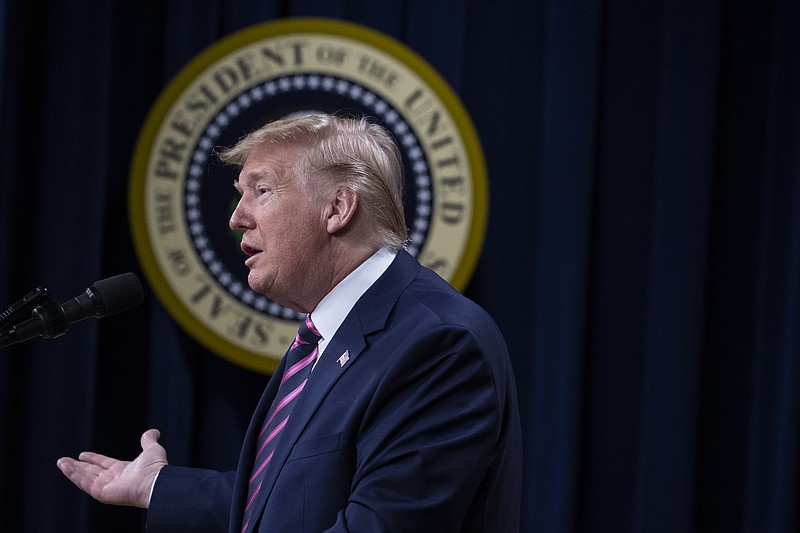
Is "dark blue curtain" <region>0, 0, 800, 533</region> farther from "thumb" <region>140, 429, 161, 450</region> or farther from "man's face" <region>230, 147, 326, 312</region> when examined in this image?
"man's face" <region>230, 147, 326, 312</region>

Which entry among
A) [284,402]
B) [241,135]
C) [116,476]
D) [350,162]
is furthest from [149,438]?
[241,135]

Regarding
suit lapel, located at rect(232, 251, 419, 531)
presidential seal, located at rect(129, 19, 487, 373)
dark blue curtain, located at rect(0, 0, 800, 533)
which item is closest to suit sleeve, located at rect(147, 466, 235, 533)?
suit lapel, located at rect(232, 251, 419, 531)

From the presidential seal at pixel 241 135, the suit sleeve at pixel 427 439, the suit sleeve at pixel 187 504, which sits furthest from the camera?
the presidential seal at pixel 241 135

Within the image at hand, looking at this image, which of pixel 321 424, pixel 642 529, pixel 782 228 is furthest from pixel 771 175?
pixel 321 424

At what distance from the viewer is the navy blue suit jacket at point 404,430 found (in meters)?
1.15

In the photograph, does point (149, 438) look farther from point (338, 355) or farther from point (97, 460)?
point (338, 355)

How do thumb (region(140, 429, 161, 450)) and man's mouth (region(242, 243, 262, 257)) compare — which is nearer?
man's mouth (region(242, 243, 262, 257))

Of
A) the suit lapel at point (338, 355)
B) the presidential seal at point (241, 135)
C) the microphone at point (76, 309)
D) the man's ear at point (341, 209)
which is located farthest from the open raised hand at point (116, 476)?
the presidential seal at point (241, 135)

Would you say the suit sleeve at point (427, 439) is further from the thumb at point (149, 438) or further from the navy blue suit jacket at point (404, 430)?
the thumb at point (149, 438)

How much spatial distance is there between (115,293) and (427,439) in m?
0.45

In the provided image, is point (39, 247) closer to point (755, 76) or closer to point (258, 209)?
point (258, 209)

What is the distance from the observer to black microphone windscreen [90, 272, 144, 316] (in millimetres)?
1301

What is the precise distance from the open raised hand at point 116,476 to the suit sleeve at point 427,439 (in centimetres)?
48

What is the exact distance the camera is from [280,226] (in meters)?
1.44
